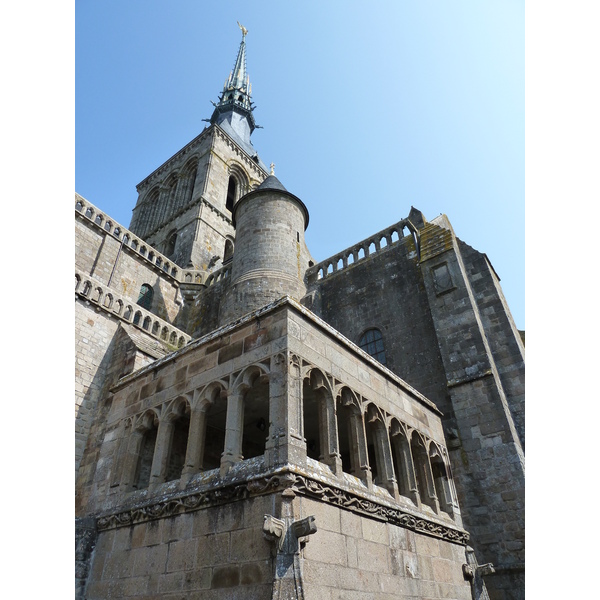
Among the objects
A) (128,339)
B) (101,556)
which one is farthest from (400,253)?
(101,556)

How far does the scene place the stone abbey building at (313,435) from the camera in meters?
5.20

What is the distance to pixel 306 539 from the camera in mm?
4688

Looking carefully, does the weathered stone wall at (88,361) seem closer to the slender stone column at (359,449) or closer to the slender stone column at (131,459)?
the slender stone column at (131,459)

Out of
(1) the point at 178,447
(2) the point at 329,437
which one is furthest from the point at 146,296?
(2) the point at 329,437

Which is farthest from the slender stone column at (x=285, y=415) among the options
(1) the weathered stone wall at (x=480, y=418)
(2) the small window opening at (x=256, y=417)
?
(1) the weathered stone wall at (x=480, y=418)

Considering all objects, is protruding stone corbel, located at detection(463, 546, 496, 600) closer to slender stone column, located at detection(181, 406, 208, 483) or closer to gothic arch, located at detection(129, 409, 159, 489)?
slender stone column, located at detection(181, 406, 208, 483)

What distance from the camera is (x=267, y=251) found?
52.4 ft

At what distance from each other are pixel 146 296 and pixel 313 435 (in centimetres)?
1290

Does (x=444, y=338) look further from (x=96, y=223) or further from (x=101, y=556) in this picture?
(x=96, y=223)

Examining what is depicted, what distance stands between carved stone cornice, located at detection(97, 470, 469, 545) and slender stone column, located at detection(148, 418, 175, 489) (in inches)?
18.7

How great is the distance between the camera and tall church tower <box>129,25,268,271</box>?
26.9m

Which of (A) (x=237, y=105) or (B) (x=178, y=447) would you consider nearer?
(B) (x=178, y=447)

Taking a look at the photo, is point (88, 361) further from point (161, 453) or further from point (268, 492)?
point (268, 492)

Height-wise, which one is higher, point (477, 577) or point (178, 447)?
point (178, 447)
